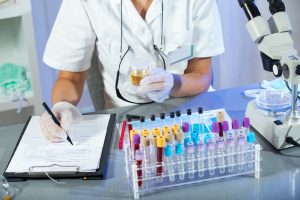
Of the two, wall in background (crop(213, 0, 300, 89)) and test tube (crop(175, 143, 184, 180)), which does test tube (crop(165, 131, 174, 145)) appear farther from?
wall in background (crop(213, 0, 300, 89))

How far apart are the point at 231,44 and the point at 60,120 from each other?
1.63m

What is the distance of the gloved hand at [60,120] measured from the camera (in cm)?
115

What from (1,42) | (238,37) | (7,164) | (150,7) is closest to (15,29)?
(1,42)

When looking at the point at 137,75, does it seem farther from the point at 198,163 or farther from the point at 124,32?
the point at 198,163

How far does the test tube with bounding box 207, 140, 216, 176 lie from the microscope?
20 centimetres

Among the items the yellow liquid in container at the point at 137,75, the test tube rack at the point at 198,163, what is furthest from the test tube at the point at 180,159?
the yellow liquid in container at the point at 137,75

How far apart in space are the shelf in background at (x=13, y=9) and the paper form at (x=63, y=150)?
2.82 ft

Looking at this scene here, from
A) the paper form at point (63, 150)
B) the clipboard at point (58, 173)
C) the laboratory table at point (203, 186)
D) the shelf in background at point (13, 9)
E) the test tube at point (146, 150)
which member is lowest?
the laboratory table at point (203, 186)

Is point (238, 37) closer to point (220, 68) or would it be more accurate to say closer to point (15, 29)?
point (220, 68)

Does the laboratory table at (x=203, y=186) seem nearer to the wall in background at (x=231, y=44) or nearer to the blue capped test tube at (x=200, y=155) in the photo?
the blue capped test tube at (x=200, y=155)

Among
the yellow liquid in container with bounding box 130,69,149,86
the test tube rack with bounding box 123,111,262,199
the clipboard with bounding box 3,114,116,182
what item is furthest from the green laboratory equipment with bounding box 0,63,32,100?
the test tube rack with bounding box 123,111,262,199

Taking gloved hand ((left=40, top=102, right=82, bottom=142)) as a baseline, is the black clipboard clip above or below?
below

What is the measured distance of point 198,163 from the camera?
977 millimetres

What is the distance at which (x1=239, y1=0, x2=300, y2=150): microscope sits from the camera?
3.43ft
